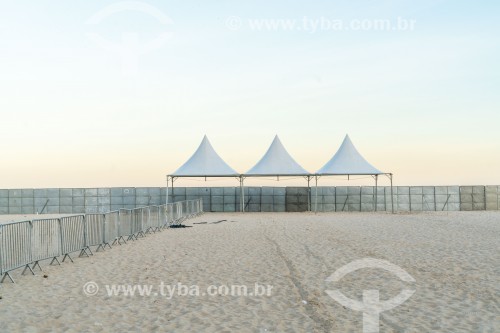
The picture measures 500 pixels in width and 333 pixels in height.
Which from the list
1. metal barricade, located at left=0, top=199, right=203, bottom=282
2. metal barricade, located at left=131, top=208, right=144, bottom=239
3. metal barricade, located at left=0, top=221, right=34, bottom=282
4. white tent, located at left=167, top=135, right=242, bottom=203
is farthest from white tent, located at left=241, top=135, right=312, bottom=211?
metal barricade, located at left=0, top=221, right=34, bottom=282

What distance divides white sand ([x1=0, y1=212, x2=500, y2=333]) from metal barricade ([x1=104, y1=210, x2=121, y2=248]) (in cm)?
52

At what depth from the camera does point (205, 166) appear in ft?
120

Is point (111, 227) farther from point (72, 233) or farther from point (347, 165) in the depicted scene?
point (347, 165)

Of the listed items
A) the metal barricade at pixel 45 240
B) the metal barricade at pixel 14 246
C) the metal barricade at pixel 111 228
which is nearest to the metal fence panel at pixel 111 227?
the metal barricade at pixel 111 228

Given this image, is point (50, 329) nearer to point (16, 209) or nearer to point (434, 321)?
Answer: point (434, 321)

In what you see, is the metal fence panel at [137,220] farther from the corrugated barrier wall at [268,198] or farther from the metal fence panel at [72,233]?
the corrugated barrier wall at [268,198]

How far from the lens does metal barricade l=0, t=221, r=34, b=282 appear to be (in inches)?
484

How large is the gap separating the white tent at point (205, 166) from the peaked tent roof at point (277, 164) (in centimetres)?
157

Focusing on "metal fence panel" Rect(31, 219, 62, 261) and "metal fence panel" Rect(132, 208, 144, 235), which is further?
"metal fence panel" Rect(132, 208, 144, 235)

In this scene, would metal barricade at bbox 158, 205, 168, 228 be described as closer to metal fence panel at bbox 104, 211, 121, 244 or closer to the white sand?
the white sand

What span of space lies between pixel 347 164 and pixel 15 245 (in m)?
26.8

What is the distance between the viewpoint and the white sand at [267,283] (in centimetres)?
870

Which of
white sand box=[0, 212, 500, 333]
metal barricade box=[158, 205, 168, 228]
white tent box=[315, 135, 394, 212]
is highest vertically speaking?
white tent box=[315, 135, 394, 212]

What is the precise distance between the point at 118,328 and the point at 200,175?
27841 millimetres
